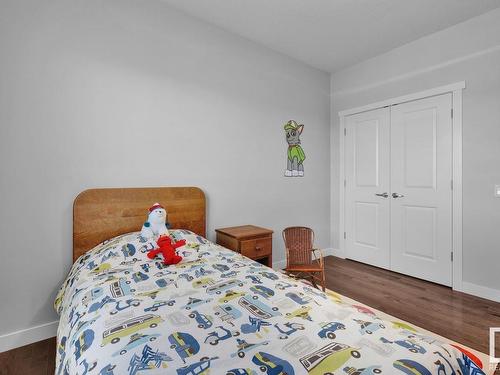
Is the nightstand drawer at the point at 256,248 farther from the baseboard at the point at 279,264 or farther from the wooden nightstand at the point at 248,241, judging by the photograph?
the baseboard at the point at 279,264

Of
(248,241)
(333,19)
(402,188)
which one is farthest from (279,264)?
(333,19)

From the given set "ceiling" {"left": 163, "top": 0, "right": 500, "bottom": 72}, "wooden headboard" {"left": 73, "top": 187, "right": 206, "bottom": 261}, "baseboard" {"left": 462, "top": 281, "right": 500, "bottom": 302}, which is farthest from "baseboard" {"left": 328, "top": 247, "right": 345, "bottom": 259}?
"ceiling" {"left": 163, "top": 0, "right": 500, "bottom": 72}

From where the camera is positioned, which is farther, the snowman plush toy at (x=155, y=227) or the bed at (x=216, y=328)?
the snowman plush toy at (x=155, y=227)

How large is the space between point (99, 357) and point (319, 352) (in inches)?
30.7

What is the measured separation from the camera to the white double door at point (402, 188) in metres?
3.09

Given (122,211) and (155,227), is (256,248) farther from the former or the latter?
(122,211)

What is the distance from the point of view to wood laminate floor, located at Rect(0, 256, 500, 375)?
6.09 feet

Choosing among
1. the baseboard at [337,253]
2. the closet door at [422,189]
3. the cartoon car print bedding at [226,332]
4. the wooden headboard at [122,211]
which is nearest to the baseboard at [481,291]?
the closet door at [422,189]

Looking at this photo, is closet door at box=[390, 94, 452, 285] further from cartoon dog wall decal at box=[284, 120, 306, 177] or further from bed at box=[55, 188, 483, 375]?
bed at box=[55, 188, 483, 375]

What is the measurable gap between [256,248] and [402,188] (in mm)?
2055

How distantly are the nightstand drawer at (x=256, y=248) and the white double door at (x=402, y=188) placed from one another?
1.74 metres

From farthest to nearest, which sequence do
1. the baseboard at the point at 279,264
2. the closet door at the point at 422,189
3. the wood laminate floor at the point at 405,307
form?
the baseboard at the point at 279,264, the closet door at the point at 422,189, the wood laminate floor at the point at 405,307

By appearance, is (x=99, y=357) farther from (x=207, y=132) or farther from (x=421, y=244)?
(x=421, y=244)

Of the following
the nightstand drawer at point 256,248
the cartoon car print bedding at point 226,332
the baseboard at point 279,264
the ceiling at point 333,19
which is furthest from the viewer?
the baseboard at point 279,264
